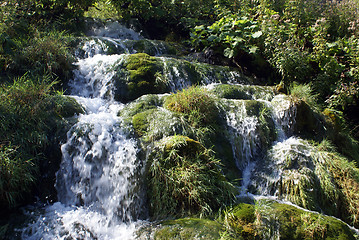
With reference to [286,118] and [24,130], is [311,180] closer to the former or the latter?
[286,118]

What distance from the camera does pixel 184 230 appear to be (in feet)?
10.2

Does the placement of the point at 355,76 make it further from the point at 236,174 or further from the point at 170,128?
the point at 170,128

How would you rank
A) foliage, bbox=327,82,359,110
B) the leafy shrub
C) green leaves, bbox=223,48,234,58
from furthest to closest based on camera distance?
green leaves, bbox=223,48,234,58
foliage, bbox=327,82,359,110
the leafy shrub

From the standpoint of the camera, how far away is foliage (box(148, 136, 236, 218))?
3.61 metres

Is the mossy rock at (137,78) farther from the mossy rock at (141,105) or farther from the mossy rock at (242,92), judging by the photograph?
the mossy rock at (242,92)

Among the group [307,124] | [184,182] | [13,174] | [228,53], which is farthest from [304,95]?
[13,174]

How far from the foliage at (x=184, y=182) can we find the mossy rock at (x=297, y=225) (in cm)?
57

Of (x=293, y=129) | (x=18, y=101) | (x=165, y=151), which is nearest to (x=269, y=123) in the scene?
(x=293, y=129)

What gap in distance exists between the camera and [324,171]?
14.6ft

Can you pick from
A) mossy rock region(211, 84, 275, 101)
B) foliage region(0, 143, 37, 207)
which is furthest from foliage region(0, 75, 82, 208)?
mossy rock region(211, 84, 275, 101)

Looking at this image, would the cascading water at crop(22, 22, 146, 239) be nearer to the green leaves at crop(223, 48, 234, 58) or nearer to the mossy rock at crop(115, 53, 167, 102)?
the mossy rock at crop(115, 53, 167, 102)

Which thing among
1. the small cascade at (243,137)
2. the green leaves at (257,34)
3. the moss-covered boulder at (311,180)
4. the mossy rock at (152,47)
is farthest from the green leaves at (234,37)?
the moss-covered boulder at (311,180)

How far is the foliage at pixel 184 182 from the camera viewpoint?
11.9 feet

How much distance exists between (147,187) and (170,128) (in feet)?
3.49
